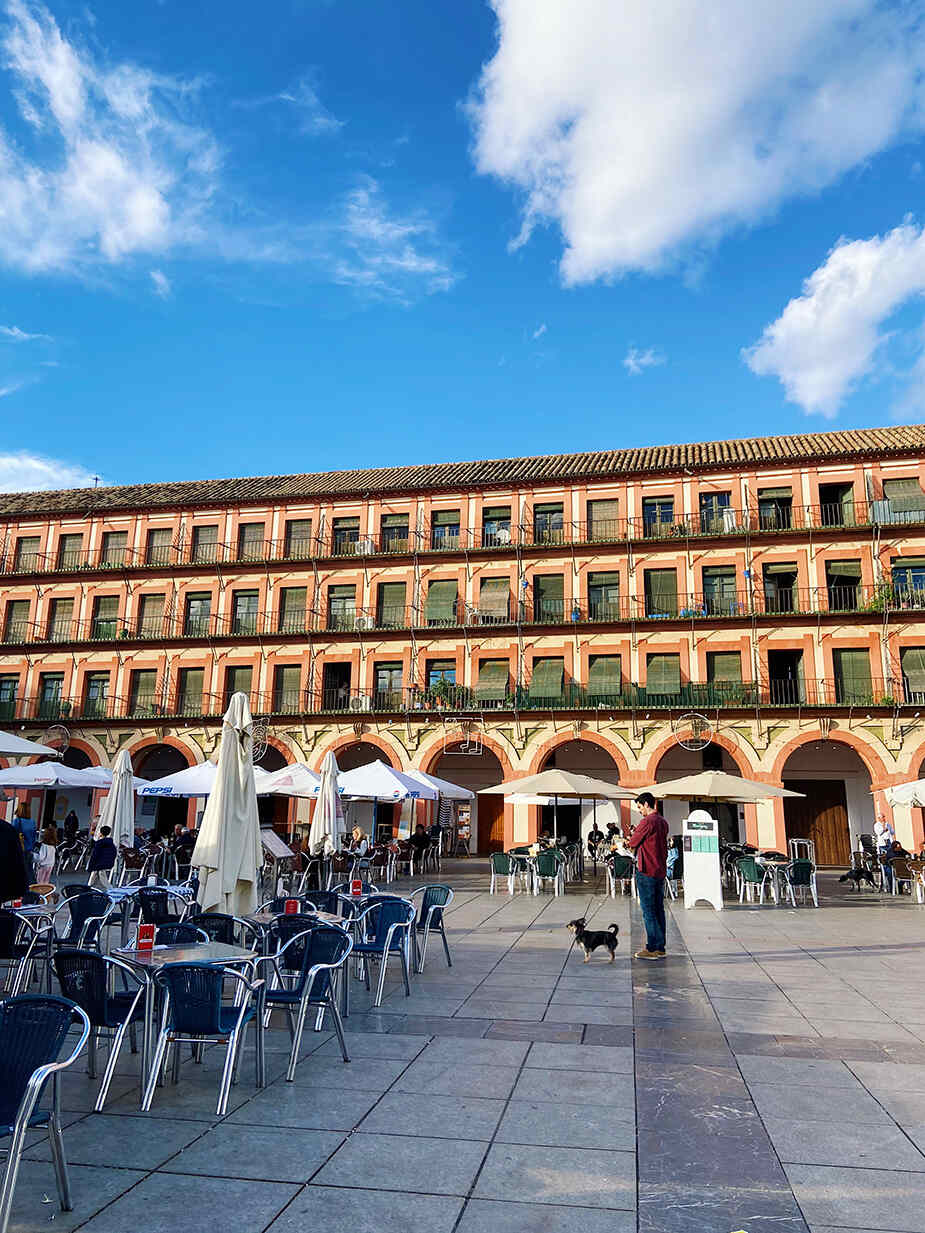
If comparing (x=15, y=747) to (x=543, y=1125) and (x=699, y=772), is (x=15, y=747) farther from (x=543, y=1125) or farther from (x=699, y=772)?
(x=699, y=772)

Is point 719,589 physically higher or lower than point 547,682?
higher

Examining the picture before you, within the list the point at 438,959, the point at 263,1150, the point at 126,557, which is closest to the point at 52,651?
the point at 126,557

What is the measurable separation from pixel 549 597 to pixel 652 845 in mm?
20998

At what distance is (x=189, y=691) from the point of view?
32.8 meters

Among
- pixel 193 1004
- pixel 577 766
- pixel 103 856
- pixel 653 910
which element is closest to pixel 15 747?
pixel 103 856

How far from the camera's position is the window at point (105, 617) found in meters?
34.2

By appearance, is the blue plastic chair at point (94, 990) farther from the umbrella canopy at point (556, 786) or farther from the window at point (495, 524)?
the window at point (495, 524)

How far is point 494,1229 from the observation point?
147 inches

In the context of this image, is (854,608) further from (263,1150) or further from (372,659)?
(263,1150)

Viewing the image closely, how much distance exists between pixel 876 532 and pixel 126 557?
88.4ft

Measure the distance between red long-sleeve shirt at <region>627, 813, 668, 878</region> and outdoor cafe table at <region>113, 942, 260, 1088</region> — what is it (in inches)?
208

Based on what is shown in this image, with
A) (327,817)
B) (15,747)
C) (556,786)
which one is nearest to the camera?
(15,747)

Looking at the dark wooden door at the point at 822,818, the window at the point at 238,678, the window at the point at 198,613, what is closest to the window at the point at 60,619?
the window at the point at 198,613

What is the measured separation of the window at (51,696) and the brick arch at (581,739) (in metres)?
17.5
